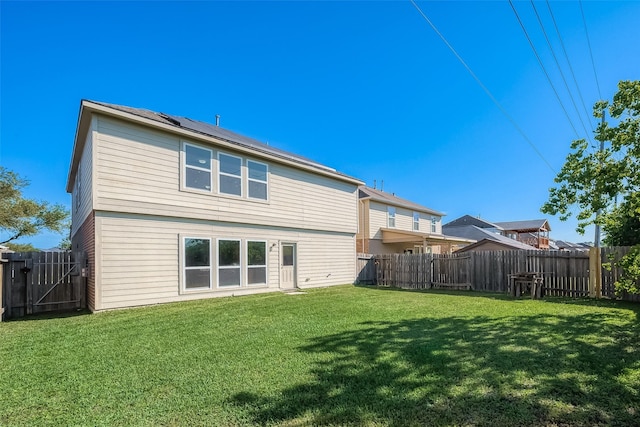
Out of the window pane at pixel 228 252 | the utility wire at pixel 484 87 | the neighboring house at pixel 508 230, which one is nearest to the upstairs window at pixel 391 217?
the utility wire at pixel 484 87

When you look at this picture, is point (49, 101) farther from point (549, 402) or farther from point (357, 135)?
point (549, 402)

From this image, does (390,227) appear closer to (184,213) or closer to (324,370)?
(184,213)

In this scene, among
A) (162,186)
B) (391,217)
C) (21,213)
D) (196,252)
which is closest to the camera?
(162,186)

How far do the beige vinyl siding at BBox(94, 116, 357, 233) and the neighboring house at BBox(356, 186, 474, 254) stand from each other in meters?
8.44

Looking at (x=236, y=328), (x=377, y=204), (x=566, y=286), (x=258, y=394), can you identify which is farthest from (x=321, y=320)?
(x=377, y=204)

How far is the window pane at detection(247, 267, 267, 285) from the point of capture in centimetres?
1146

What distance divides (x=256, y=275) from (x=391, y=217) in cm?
1354

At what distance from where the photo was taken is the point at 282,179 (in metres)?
12.9

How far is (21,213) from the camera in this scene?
23312 mm

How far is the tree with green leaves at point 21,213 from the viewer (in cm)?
2253

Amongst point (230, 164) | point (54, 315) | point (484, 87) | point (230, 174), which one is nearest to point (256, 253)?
point (230, 174)

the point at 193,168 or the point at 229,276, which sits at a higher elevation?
the point at 193,168

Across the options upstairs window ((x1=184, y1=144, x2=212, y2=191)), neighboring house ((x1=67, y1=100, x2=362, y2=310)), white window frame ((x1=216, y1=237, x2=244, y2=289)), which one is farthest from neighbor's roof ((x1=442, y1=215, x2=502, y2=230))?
upstairs window ((x1=184, y1=144, x2=212, y2=191))

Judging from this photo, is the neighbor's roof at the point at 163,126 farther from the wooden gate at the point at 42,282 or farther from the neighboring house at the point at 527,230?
the neighboring house at the point at 527,230
